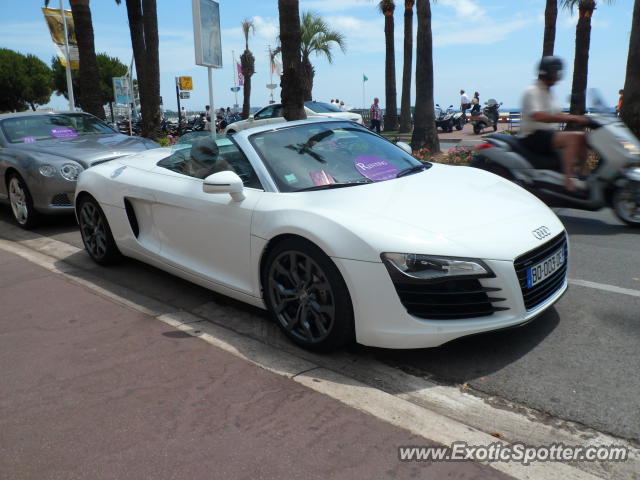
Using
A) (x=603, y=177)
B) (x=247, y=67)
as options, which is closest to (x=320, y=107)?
(x=603, y=177)

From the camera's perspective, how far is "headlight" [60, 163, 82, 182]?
680 centimetres

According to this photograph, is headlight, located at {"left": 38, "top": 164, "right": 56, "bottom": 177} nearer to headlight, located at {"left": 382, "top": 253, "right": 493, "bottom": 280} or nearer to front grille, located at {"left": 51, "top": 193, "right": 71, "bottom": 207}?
front grille, located at {"left": 51, "top": 193, "right": 71, "bottom": 207}

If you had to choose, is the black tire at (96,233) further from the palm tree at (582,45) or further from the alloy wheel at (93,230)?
the palm tree at (582,45)

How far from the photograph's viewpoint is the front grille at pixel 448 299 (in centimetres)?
296

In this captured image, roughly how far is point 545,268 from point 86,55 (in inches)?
547

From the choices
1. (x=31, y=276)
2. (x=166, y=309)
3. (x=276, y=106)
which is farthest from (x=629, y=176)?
(x=276, y=106)

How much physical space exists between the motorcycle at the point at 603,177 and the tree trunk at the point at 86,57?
1168 centimetres

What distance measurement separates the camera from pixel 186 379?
318 centimetres

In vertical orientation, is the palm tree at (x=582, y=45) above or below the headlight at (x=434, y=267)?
above

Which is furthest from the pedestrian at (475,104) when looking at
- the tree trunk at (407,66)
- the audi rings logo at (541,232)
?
the audi rings logo at (541,232)

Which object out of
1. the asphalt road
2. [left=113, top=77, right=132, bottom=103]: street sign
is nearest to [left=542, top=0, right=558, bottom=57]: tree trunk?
[left=113, top=77, right=132, bottom=103]: street sign

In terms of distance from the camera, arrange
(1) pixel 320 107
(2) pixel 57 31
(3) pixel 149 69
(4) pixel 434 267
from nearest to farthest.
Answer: (4) pixel 434 267 < (3) pixel 149 69 < (2) pixel 57 31 < (1) pixel 320 107

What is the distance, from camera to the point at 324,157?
3986mm

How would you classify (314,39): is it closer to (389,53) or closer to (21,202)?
(389,53)
